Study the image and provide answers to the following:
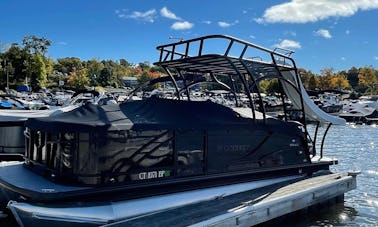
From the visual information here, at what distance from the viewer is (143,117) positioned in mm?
8258

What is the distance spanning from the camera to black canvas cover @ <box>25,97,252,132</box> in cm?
736

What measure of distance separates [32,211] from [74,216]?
73cm

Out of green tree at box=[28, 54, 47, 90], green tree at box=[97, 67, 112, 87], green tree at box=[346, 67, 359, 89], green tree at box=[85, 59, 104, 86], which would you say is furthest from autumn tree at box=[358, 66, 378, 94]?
green tree at box=[28, 54, 47, 90]

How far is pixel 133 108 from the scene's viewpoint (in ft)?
29.4

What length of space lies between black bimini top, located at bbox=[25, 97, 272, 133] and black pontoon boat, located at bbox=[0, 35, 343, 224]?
2 centimetres

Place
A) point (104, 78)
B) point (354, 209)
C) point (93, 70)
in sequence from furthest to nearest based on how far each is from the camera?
point (93, 70) < point (104, 78) < point (354, 209)

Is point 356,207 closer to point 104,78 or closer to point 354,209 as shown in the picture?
point 354,209

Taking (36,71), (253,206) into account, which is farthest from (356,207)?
(36,71)

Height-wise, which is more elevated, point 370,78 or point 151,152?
point 370,78

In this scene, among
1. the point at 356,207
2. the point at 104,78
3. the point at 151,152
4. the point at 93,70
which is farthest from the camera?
the point at 93,70

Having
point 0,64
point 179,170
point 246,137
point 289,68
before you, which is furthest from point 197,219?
point 0,64

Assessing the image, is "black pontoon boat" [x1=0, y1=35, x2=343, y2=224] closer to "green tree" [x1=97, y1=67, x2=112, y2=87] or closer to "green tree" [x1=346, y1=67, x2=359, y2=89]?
"green tree" [x1=97, y1=67, x2=112, y2=87]

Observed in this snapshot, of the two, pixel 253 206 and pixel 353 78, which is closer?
pixel 253 206

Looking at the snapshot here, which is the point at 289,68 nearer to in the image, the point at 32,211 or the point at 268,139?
the point at 268,139
